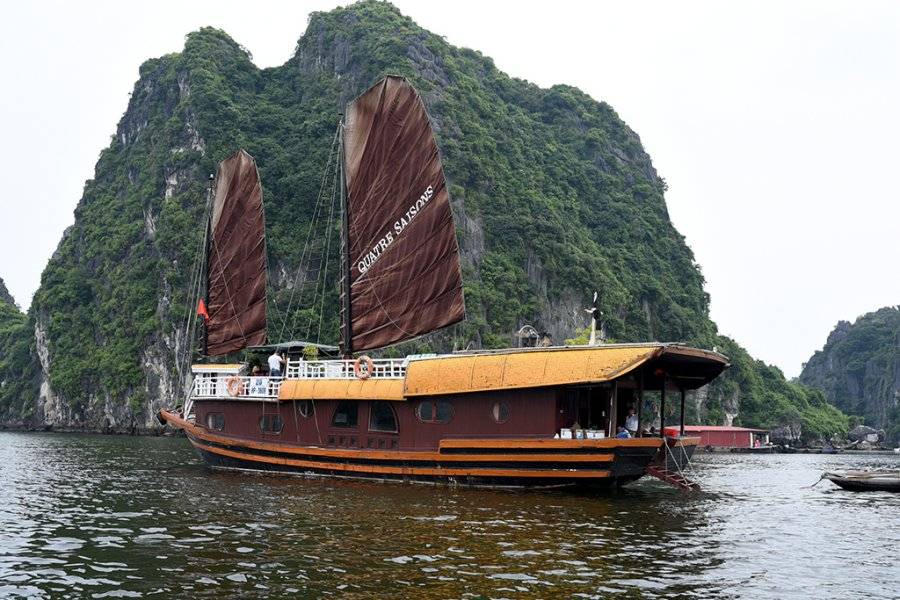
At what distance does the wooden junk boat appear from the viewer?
18906 mm

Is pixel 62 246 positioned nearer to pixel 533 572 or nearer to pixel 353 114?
pixel 353 114

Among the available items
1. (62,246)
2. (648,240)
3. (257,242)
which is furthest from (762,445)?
(62,246)

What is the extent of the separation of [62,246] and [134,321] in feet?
70.2

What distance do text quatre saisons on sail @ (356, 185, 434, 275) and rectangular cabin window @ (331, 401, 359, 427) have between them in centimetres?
420

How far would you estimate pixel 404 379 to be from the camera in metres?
21.0

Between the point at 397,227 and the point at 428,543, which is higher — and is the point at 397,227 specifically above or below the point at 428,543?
above

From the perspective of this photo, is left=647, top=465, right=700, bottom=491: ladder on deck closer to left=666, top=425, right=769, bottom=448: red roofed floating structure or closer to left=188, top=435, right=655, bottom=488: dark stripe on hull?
left=188, top=435, right=655, bottom=488: dark stripe on hull

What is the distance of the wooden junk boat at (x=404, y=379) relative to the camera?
18.9 metres

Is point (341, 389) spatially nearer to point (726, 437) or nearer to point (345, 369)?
point (345, 369)

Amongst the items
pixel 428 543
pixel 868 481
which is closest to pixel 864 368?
pixel 868 481

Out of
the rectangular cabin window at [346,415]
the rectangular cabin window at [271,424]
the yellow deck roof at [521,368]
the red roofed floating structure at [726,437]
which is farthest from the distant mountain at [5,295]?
the yellow deck roof at [521,368]

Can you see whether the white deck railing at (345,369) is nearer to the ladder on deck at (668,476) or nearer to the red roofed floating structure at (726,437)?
the ladder on deck at (668,476)

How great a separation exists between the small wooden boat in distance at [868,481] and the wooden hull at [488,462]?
883cm

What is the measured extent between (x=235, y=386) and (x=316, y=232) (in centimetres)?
5503
